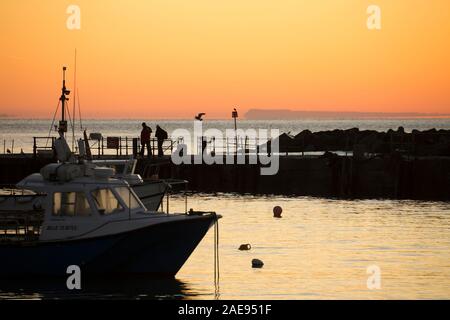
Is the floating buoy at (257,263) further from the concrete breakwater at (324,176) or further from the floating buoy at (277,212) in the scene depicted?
the concrete breakwater at (324,176)

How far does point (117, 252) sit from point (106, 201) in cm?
136

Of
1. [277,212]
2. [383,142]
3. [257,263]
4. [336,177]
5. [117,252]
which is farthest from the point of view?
[383,142]

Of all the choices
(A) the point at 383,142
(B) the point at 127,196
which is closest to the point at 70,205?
(B) the point at 127,196

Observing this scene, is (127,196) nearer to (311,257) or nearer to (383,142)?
(311,257)

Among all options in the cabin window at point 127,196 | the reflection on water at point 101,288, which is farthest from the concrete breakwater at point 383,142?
the cabin window at point 127,196

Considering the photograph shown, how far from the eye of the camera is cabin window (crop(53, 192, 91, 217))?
1254 inches

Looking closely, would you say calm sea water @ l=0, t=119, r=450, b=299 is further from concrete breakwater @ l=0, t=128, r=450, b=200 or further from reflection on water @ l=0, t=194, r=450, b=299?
concrete breakwater @ l=0, t=128, r=450, b=200

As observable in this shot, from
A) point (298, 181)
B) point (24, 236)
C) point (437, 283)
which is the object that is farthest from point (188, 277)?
point (298, 181)

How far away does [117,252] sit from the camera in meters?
32.0

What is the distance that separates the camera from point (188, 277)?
3425 centimetres

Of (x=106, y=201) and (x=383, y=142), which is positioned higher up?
(x=383, y=142)

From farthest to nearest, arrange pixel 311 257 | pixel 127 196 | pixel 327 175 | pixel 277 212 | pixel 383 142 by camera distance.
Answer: pixel 383 142
pixel 327 175
pixel 277 212
pixel 311 257
pixel 127 196

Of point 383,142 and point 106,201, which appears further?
point 383,142
